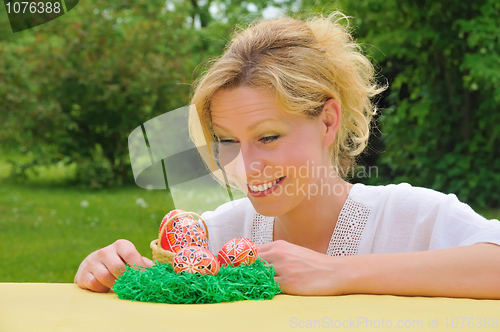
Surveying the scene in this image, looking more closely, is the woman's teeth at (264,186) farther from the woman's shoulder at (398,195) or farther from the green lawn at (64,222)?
the green lawn at (64,222)

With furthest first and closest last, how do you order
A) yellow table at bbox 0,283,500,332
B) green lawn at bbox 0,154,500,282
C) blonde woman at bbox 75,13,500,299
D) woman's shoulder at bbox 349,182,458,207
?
green lawn at bbox 0,154,500,282 → woman's shoulder at bbox 349,182,458,207 → blonde woman at bbox 75,13,500,299 → yellow table at bbox 0,283,500,332

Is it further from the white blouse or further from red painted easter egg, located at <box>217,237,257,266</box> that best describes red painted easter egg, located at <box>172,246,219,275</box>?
the white blouse

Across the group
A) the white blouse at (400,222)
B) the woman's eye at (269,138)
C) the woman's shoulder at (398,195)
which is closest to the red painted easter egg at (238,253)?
the woman's eye at (269,138)

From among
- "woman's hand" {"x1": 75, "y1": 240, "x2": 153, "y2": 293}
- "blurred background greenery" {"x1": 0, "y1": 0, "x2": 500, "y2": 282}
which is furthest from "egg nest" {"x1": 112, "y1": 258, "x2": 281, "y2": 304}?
"blurred background greenery" {"x1": 0, "y1": 0, "x2": 500, "y2": 282}

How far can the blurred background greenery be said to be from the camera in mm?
6250

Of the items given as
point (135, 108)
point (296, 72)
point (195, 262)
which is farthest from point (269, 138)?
point (135, 108)

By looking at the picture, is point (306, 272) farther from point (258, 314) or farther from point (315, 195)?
point (315, 195)

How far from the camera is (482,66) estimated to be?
5977mm

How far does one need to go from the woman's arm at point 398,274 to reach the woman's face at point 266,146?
14.0 inches

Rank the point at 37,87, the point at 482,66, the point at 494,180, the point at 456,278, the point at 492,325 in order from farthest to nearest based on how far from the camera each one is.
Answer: the point at 37,87 → the point at 494,180 → the point at 482,66 → the point at 456,278 → the point at 492,325

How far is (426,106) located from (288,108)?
5.30 meters

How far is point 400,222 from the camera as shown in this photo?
7.02ft

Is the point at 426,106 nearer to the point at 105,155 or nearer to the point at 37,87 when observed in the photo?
the point at 105,155

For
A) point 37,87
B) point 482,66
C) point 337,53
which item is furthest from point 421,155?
point 37,87
